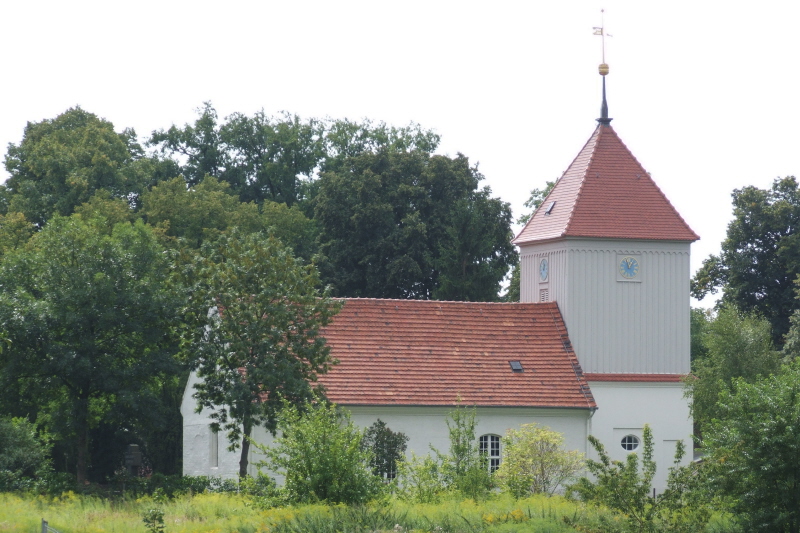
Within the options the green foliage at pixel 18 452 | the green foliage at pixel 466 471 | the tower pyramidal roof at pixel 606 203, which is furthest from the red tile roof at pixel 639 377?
the green foliage at pixel 18 452

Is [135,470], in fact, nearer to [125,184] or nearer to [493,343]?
[493,343]

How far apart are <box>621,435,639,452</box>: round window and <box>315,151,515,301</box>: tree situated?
15862mm

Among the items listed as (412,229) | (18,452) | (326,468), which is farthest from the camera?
(412,229)


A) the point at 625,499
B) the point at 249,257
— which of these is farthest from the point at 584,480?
the point at 249,257

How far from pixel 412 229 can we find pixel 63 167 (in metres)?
16.2

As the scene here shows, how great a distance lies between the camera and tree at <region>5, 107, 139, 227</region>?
54625 mm

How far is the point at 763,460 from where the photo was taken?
19.9m

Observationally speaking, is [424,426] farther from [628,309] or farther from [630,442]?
[628,309]

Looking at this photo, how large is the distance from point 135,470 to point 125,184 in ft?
63.9

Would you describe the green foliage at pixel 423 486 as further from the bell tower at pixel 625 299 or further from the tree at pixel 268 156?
the tree at pixel 268 156

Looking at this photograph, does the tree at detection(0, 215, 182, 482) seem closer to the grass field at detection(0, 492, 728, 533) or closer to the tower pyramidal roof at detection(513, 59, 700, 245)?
the grass field at detection(0, 492, 728, 533)

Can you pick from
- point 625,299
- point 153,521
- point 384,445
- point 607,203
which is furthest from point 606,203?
point 153,521

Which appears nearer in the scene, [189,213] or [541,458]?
[541,458]

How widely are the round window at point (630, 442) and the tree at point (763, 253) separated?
19.1m
